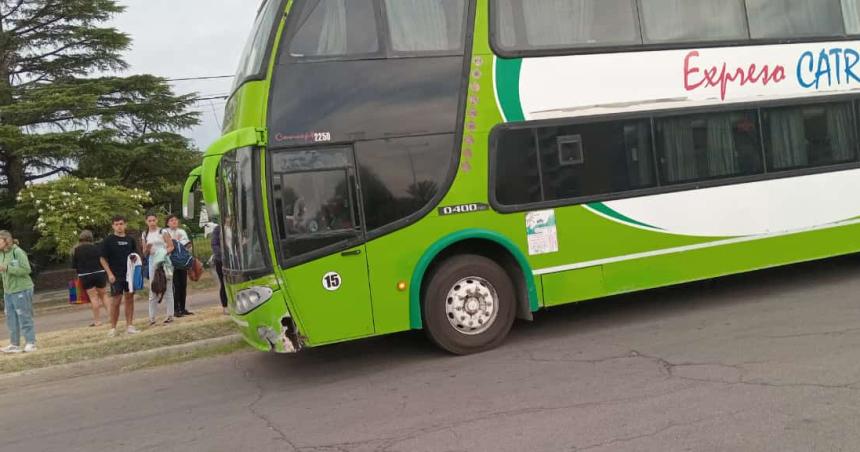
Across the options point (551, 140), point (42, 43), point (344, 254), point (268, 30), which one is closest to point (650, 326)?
point (551, 140)

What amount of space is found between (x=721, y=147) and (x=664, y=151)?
2.57 ft

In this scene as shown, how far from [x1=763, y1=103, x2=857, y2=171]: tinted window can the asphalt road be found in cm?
163

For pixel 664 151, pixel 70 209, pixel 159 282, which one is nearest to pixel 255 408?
pixel 159 282

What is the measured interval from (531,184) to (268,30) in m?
2.98

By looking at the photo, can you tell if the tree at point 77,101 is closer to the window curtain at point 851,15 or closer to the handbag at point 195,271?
the handbag at point 195,271

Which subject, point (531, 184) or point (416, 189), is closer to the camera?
point (416, 189)

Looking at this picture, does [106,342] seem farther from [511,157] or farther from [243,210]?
[511,157]

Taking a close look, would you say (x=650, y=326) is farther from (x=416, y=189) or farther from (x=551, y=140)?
(x=416, y=189)

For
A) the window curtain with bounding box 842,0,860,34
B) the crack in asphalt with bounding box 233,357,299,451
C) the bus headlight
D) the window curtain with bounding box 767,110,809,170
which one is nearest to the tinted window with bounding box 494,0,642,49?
the window curtain with bounding box 767,110,809,170

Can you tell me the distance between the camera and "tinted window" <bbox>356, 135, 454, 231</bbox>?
5.92 metres

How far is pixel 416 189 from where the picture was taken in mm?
6055

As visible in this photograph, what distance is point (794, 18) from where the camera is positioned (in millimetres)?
7562

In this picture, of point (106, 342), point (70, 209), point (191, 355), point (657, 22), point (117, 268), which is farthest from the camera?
point (70, 209)

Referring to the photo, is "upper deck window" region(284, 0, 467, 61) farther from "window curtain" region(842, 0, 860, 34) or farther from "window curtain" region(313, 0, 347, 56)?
"window curtain" region(842, 0, 860, 34)
